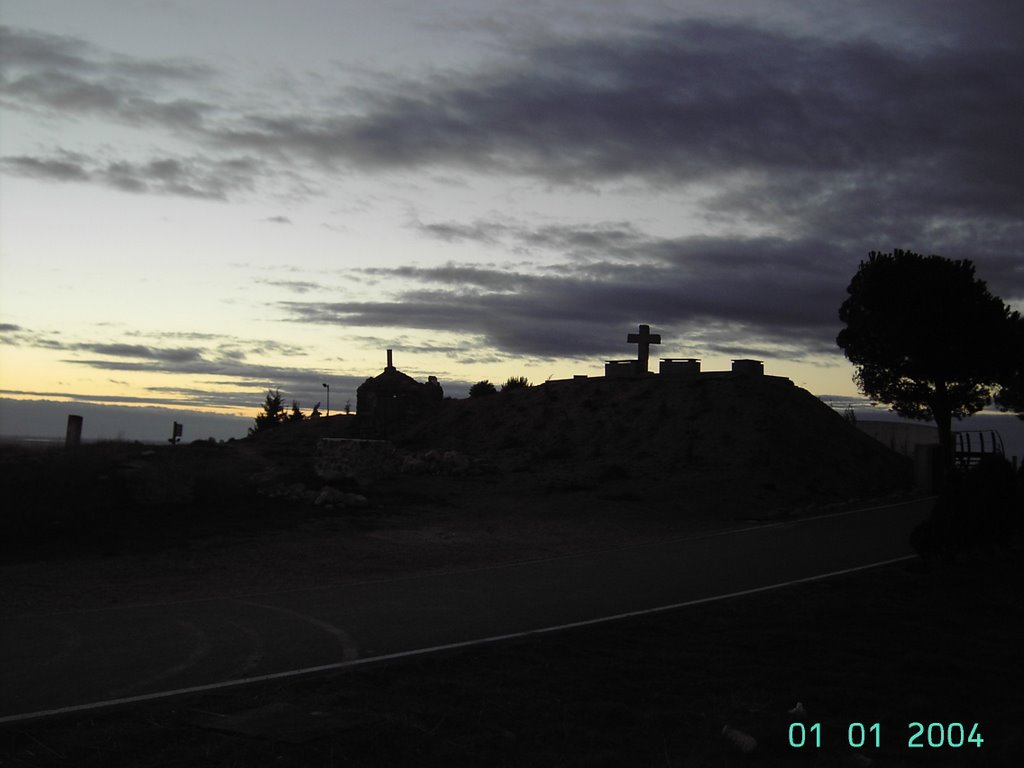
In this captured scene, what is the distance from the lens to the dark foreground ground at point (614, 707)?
6.68m

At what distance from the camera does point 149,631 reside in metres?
10.4

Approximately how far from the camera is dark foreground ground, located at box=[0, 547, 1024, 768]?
6.68 meters

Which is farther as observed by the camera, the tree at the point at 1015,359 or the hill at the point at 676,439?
the tree at the point at 1015,359

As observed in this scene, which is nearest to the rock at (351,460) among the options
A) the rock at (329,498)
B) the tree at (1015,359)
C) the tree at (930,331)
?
the rock at (329,498)

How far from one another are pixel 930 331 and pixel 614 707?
1595 inches

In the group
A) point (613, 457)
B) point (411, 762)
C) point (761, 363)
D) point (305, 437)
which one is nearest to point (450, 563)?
point (411, 762)

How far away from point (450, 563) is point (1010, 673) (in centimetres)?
998

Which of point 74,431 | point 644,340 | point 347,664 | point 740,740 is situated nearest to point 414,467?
point 74,431

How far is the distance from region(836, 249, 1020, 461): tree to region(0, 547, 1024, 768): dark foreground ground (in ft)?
117

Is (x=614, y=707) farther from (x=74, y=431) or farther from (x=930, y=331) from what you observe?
(x=930, y=331)

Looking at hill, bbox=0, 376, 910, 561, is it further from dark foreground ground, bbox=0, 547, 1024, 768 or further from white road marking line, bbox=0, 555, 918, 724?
dark foreground ground, bbox=0, 547, 1024, 768

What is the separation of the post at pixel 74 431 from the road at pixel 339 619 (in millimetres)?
14776

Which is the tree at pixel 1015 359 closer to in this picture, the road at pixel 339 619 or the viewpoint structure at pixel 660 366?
the viewpoint structure at pixel 660 366

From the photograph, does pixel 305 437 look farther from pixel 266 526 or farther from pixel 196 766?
pixel 196 766
